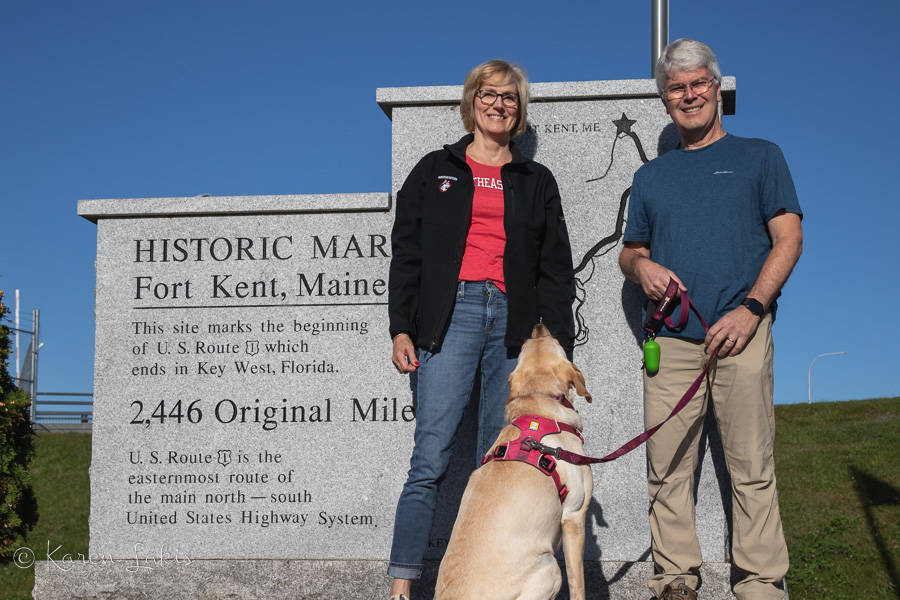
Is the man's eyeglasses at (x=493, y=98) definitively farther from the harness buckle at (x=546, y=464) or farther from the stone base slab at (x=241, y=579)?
the stone base slab at (x=241, y=579)

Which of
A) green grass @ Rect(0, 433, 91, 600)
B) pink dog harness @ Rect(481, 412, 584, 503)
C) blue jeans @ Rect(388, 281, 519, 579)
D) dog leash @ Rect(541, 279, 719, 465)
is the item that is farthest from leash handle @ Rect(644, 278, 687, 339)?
green grass @ Rect(0, 433, 91, 600)

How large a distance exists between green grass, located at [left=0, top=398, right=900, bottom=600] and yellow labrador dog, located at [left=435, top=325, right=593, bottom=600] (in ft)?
10.7

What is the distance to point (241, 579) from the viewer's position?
523 cm

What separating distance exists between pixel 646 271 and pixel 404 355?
54.5 inches

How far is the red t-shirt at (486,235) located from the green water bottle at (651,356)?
0.83 m

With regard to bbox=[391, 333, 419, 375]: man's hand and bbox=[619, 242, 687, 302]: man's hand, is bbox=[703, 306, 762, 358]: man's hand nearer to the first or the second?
bbox=[619, 242, 687, 302]: man's hand

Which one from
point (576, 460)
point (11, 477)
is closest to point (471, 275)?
point (576, 460)

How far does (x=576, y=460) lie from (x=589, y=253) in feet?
7.40

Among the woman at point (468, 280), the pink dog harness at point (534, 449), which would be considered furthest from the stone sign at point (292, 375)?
the pink dog harness at point (534, 449)

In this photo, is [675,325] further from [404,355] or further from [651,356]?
[404,355]

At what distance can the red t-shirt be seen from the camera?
416cm

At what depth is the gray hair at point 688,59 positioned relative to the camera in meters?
4.12

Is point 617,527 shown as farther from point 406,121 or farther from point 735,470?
point 406,121

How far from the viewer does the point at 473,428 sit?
5266 millimetres
